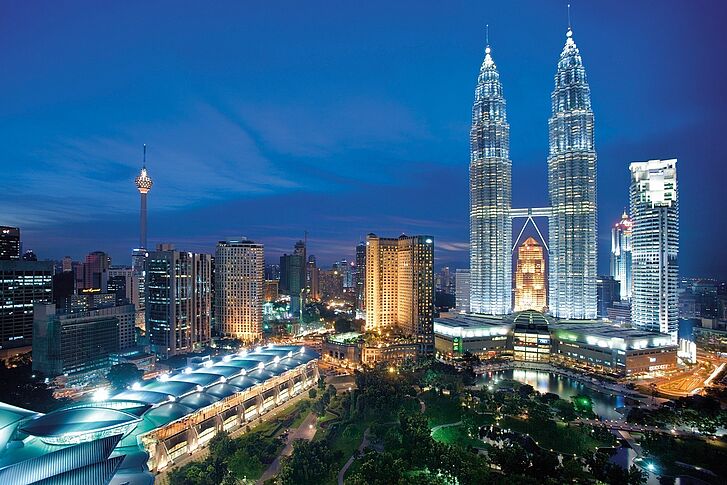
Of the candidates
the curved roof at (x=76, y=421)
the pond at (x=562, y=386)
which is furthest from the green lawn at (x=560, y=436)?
the curved roof at (x=76, y=421)

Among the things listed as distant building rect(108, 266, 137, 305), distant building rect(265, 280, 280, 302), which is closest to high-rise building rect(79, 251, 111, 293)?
distant building rect(108, 266, 137, 305)

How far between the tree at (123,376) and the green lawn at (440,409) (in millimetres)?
15060

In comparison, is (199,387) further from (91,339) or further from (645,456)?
(645,456)

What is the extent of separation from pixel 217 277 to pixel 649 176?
34696mm

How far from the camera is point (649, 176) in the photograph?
100 ft

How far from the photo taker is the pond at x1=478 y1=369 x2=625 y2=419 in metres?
21.3

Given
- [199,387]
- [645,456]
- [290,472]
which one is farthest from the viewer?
[199,387]

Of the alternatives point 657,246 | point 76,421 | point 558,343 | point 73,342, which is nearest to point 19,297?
point 73,342

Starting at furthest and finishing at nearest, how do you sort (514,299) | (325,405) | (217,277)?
(514,299) → (217,277) → (325,405)

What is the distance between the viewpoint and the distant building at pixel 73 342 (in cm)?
2488

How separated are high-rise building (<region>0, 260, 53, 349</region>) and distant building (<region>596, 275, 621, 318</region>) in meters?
53.3

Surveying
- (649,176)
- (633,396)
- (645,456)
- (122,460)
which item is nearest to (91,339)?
(122,460)

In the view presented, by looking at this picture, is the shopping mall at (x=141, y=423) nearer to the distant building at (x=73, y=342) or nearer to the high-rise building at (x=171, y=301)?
the distant building at (x=73, y=342)

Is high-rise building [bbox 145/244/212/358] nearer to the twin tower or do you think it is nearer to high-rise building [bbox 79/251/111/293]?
high-rise building [bbox 79/251/111/293]
